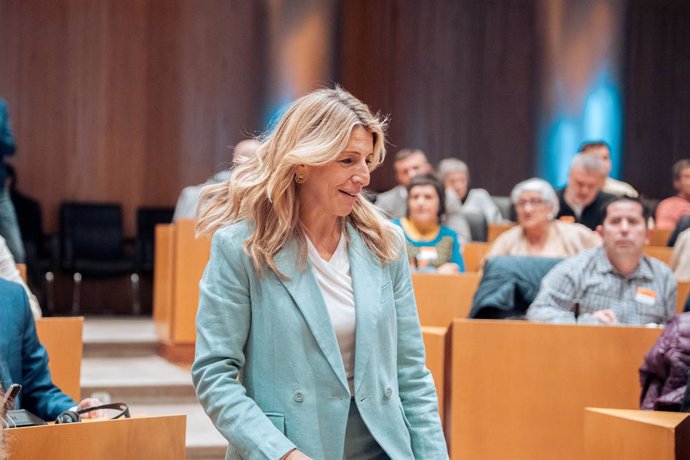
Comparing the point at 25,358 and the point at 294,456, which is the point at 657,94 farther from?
the point at 294,456

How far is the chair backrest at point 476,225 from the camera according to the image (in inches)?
281

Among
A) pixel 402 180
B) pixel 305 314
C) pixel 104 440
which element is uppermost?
pixel 402 180

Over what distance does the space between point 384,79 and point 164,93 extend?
204cm

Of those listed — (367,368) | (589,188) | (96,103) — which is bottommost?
(367,368)

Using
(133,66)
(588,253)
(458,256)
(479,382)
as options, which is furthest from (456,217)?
(133,66)

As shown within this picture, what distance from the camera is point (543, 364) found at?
13.0 feet

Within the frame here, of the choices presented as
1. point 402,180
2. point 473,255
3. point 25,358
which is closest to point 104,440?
point 25,358

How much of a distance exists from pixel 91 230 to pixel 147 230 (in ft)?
1.48

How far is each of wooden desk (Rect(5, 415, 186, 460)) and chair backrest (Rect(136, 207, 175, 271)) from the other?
6.24 metres

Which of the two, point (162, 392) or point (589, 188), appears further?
point (589, 188)

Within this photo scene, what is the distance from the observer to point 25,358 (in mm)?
2619

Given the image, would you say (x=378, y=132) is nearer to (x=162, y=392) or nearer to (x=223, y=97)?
(x=162, y=392)

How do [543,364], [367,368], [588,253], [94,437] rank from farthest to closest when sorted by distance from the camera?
[588,253] → [543,364] → [94,437] → [367,368]

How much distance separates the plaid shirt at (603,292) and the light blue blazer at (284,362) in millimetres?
2516
